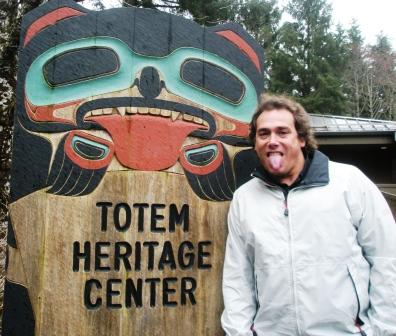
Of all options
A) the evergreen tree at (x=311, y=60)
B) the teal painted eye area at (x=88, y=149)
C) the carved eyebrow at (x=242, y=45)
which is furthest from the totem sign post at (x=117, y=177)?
the evergreen tree at (x=311, y=60)

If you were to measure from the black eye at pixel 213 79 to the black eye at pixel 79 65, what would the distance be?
0.36 meters

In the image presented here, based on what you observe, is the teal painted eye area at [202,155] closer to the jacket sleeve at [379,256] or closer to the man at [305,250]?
the man at [305,250]

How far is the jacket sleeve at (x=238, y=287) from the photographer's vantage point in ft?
5.04

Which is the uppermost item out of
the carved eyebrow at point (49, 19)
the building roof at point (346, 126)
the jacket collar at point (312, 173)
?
the building roof at point (346, 126)

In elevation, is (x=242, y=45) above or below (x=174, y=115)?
above

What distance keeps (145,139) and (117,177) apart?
220mm

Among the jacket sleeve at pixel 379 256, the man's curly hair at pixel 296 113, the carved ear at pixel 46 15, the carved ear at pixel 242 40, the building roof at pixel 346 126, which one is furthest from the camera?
the building roof at pixel 346 126

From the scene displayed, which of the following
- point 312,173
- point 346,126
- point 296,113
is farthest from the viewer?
point 346,126

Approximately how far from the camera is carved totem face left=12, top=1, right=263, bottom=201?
1729mm

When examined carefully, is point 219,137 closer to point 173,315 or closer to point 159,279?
point 159,279

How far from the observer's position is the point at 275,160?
154 cm

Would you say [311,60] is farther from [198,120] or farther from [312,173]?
[312,173]

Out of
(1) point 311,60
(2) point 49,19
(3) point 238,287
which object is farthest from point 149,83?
(1) point 311,60

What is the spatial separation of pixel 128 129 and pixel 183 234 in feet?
1.83
